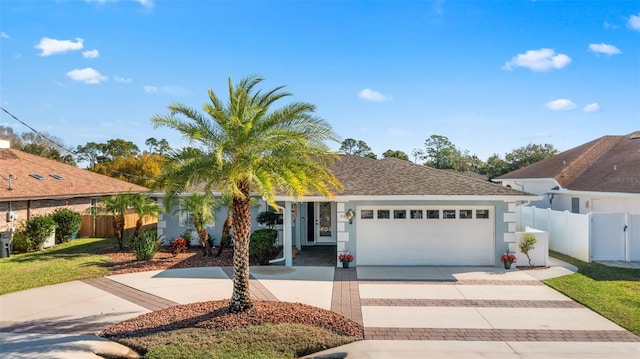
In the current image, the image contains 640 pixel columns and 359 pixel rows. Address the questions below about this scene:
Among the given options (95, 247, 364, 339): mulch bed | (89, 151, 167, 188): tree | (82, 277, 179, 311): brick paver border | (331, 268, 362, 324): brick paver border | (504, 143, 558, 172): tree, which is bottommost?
(82, 277, 179, 311): brick paver border

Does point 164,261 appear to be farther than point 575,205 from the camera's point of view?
Answer: No

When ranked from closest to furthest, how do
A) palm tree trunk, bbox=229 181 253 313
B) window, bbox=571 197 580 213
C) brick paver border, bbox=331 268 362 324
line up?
palm tree trunk, bbox=229 181 253 313 → brick paver border, bbox=331 268 362 324 → window, bbox=571 197 580 213

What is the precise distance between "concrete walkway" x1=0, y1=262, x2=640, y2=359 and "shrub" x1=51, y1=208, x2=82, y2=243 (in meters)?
9.59

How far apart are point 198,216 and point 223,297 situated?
17.9 feet

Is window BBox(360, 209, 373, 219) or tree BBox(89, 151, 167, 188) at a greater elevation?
tree BBox(89, 151, 167, 188)

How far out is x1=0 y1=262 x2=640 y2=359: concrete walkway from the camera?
6.30m

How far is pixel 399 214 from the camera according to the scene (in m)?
12.9

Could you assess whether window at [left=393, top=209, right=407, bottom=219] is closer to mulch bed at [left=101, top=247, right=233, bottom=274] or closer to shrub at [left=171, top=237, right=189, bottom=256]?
mulch bed at [left=101, top=247, right=233, bottom=274]

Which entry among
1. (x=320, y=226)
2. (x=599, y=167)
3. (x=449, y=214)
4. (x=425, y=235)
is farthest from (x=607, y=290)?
(x=599, y=167)

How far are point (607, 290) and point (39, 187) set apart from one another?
77.3 ft

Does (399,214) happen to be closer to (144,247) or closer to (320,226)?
(320,226)

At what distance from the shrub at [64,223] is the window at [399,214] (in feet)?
53.4

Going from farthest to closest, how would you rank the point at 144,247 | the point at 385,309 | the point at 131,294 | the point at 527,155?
the point at 527,155 < the point at 144,247 < the point at 131,294 < the point at 385,309

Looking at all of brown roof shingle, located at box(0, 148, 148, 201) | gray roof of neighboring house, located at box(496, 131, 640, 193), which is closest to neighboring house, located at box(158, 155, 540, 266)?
gray roof of neighboring house, located at box(496, 131, 640, 193)
